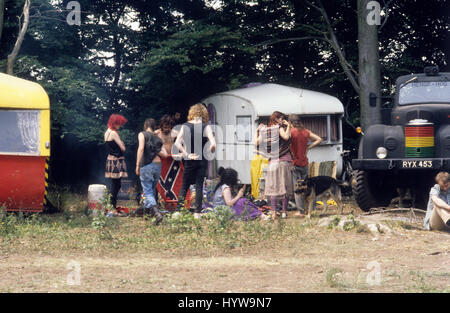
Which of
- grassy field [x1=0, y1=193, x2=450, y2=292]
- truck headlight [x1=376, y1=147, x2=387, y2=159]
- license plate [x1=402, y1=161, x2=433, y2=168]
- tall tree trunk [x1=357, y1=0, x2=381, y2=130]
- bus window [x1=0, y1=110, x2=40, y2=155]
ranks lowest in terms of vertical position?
grassy field [x1=0, y1=193, x2=450, y2=292]

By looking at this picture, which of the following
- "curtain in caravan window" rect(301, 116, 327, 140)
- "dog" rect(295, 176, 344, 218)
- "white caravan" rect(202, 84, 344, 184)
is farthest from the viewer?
"curtain in caravan window" rect(301, 116, 327, 140)

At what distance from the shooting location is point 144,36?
62.5 feet

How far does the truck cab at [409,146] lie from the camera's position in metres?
12.5

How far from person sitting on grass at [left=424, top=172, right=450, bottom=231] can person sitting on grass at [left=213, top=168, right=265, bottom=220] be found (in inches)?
101

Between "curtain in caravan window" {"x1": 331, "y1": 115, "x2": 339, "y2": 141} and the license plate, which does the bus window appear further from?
"curtain in caravan window" {"x1": 331, "y1": 115, "x2": 339, "y2": 141}

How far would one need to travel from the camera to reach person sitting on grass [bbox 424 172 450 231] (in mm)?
10523

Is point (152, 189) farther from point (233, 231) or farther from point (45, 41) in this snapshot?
point (45, 41)

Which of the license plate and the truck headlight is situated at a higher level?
the truck headlight

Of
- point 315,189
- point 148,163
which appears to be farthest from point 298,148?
point 148,163

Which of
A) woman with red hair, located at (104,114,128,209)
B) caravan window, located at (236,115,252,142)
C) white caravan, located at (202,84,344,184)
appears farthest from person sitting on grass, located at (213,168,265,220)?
caravan window, located at (236,115,252,142)

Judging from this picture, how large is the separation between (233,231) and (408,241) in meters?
2.29

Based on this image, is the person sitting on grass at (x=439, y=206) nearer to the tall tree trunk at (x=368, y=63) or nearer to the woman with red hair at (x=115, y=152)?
the woman with red hair at (x=115, y=152)

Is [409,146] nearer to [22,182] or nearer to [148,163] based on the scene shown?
[148,163]

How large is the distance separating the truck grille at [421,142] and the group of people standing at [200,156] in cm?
179
